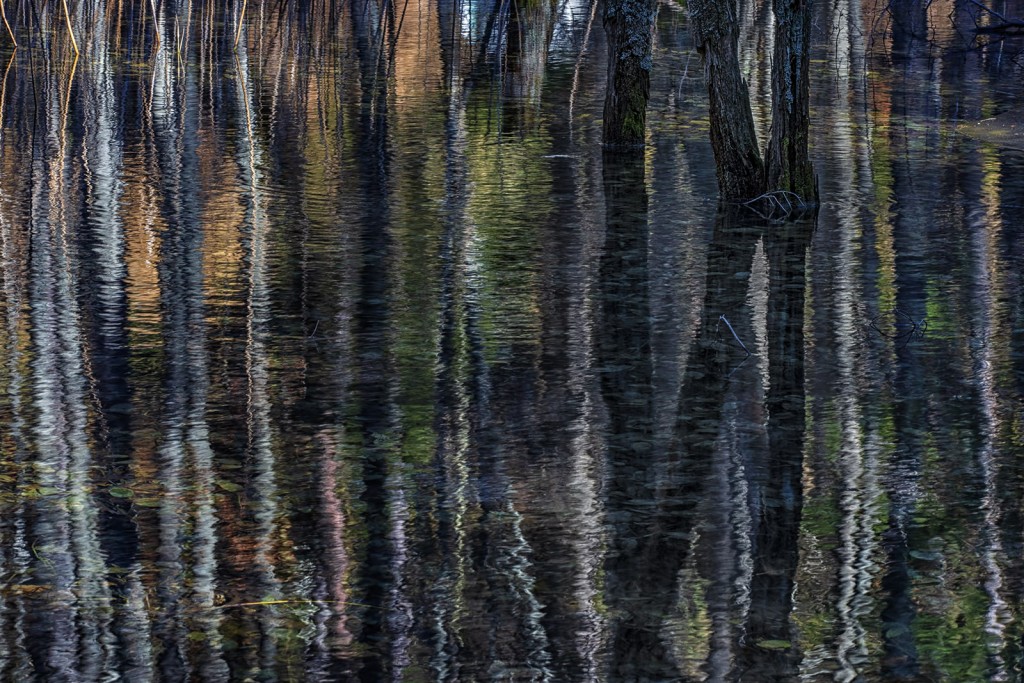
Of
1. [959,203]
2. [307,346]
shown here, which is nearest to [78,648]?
[307,346]

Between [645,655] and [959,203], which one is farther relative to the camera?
[959,203]

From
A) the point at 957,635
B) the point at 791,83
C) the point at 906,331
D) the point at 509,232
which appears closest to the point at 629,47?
the point at 791,83

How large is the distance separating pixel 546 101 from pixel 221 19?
1163cm

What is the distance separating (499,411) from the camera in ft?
24.9

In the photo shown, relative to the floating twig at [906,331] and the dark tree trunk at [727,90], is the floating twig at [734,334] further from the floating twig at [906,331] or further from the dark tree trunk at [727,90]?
the dark tree trunk at [727,90]

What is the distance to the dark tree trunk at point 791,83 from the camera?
11.7 m

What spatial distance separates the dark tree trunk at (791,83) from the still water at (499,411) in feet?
2.03

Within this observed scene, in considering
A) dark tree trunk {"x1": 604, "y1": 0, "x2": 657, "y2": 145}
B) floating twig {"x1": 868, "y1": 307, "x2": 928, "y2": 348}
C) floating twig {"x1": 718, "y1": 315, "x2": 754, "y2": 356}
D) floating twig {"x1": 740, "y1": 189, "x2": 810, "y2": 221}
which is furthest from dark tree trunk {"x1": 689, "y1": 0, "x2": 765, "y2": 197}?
floating twig {"x1": 718, "y1": 315, "x2": 754, "y2": 356}

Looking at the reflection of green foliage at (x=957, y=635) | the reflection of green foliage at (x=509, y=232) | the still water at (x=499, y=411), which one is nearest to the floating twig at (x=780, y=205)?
the still water at (x=499, y=411)

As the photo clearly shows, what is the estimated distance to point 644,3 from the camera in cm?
1450

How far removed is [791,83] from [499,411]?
5347mm

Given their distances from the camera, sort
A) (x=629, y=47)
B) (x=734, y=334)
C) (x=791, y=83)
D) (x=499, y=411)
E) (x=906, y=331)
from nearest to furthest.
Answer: (x=499, y=411), (x=734, y=334), (x=906, y=331), (x=791, y=83), (x=629, y=47)

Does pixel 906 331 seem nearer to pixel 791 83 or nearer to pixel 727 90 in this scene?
pixel 791 83

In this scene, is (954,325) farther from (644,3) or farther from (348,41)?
(348,41)
